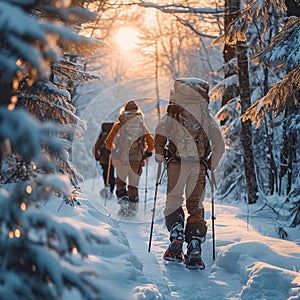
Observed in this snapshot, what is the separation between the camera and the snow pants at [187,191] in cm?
607

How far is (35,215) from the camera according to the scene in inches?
80.0

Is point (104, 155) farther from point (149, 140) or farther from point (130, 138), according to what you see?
point (149, 140)

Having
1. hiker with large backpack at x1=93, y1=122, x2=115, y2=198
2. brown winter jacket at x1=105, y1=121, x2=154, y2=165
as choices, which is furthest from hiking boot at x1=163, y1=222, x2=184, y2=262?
hiker with large backpack at x1=93, y1=122, x2=115, y2=198

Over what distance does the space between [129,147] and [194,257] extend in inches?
195

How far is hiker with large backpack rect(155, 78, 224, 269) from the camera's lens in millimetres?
6047

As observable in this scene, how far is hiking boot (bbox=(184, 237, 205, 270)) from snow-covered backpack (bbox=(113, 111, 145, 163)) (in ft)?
15.4

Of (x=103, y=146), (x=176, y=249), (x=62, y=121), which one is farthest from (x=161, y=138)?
(x=103, y=146)

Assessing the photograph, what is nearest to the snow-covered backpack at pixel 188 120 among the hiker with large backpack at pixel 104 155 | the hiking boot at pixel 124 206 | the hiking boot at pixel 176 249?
the hiking boot at pixel 176 249

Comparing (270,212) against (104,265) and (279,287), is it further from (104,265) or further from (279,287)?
(104,265)

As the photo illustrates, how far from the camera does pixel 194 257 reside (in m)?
5.65

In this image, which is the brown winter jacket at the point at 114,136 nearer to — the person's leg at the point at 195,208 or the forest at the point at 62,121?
the forest at the point at 62,121

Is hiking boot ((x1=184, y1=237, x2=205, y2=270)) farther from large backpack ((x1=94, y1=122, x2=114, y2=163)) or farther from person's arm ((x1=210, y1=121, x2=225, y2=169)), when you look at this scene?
large backpack ((x1=94, y1=122, x2=114, y2=163))

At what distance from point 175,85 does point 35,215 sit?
4.42 metres

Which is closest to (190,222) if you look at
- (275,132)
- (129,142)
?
(129,142)
